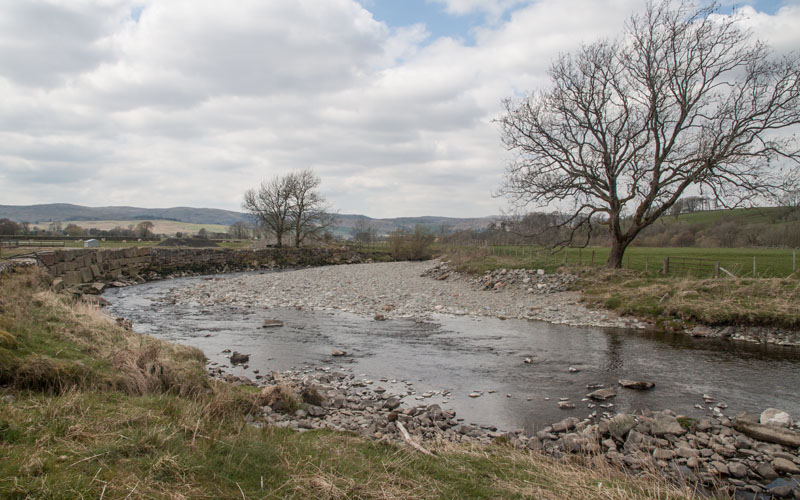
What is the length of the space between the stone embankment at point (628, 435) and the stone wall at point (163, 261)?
778 inches

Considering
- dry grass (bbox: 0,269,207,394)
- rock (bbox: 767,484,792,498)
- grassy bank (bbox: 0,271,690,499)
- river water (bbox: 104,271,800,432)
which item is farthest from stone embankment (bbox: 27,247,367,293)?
rock (bbox: 767,484,792,498)

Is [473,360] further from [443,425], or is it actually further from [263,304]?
[263,304]

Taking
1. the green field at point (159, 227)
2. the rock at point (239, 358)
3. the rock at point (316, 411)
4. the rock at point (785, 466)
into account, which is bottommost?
the rock at point (239, 358)

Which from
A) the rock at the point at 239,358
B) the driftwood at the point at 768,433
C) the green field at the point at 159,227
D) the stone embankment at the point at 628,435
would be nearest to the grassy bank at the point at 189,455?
the stone embankment at the point at 628,435

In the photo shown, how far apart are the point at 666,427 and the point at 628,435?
735mm

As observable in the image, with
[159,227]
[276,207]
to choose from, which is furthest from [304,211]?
[159,227]

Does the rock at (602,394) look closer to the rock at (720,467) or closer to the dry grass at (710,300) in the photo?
the rock at (720,467)

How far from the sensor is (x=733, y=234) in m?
54.8

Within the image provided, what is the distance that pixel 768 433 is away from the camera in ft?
23.2

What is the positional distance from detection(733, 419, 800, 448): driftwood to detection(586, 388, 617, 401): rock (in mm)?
2138

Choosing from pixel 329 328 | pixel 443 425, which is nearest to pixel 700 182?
pixel 329 328

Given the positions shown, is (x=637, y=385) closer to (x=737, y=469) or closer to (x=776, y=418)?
(x=776, y=418)

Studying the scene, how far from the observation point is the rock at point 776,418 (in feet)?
24.5

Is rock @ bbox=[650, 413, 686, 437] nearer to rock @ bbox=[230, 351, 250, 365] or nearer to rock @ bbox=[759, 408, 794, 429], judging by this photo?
rock @ bbox=[759, 408, 794, 429]
